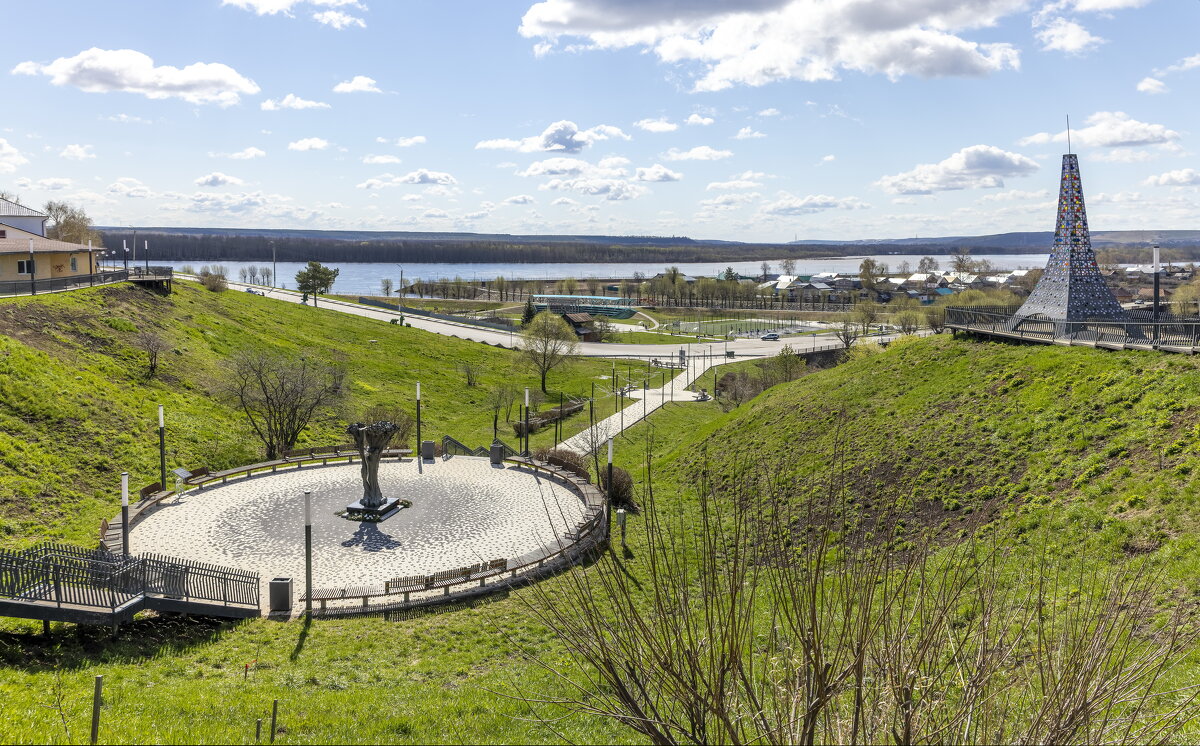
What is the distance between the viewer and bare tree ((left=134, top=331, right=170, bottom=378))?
3647 cm

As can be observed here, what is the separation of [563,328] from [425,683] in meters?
56.3

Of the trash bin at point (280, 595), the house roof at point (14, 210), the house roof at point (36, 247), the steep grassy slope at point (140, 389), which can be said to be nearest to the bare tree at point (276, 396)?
the steep grassy slope at point (140, 389)

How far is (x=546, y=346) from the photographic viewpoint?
63156mm

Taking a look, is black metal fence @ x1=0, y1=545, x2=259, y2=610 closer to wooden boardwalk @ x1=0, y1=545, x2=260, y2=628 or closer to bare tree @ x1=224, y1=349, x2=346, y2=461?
wooden boardwalk @ x1=0, y1=545, x2=260, y2=628

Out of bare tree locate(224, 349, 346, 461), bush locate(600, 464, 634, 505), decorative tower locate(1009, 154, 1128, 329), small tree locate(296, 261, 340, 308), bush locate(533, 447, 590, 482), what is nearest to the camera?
bush locate(600, 464, 634, 505)

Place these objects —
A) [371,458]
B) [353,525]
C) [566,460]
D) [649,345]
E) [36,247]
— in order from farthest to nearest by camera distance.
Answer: [649,345], [36,247], [566,460], [371,458], [353,525]

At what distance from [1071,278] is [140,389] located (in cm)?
4131

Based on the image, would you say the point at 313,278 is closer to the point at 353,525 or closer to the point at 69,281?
the point at 69,281

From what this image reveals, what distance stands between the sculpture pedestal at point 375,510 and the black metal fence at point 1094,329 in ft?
80.6

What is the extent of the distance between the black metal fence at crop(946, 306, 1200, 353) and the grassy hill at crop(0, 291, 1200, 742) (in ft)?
2.93

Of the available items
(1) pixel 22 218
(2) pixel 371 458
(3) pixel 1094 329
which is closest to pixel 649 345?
(1) pixel 22 218

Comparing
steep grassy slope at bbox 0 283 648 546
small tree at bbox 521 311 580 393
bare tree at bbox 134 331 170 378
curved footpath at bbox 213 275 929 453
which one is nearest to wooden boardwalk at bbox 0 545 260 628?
steep grassy slope at bbox 0 283 648 546

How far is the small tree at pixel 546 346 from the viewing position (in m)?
62.8

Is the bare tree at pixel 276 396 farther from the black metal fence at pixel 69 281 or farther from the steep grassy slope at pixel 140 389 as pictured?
the black metal fence at pixel 69 281
